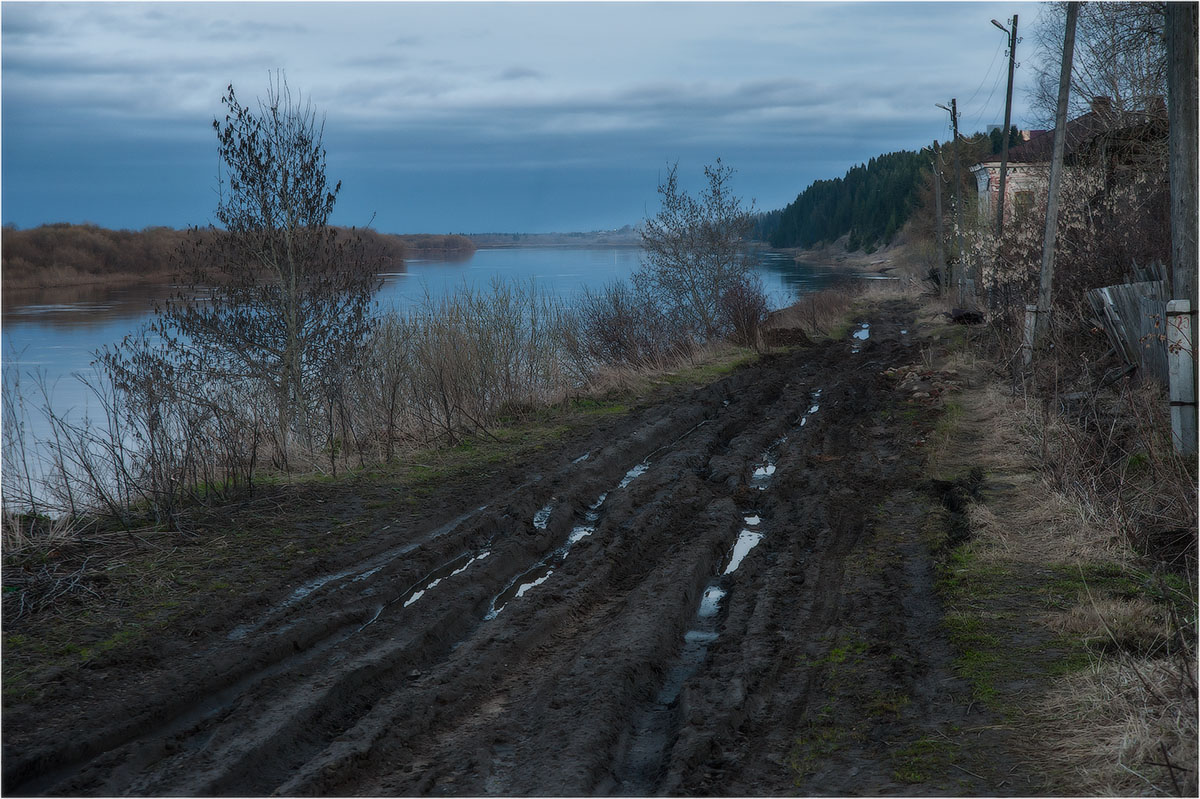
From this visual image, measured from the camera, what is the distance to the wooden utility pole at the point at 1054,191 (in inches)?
539

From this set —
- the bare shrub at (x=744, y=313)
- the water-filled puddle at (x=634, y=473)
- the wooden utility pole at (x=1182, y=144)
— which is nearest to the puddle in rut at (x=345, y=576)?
the water-filled puddle at (x=634, y=473)

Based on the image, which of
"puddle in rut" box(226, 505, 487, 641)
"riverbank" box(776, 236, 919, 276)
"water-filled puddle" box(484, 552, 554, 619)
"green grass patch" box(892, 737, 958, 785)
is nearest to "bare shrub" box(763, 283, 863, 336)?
"puddle in rut" box(226, 505, 487, 641)

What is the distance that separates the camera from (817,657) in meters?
4.68

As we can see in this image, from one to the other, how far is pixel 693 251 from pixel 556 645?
21.8 m

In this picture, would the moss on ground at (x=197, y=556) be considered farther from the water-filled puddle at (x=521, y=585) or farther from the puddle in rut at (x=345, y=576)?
the water-filled puddle at (x=521, y=585)

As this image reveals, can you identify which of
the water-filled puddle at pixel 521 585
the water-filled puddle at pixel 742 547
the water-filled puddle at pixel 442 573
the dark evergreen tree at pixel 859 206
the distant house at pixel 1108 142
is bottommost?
the water-filled puddle at pixel 742 547

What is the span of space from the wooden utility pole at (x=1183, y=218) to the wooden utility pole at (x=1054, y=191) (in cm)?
577

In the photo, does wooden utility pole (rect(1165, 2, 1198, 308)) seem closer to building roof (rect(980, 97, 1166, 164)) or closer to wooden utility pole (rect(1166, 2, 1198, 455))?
wooden utility pole (rect(1166, 2, 1198, 455))

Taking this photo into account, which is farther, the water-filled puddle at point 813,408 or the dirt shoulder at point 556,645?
the water-filled puddle at point 813,408

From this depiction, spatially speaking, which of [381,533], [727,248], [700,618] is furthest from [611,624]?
[727,248]

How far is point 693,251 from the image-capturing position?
25734mm

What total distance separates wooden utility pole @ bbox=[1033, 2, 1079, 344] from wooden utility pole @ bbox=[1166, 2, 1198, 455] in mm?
5770

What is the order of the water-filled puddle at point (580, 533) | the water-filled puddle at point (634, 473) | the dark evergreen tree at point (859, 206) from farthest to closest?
the dark evergreen tree at point (859, 206)
the water-filled puddle at point (634, 473)
the water-filled puddle at point (580, 533)

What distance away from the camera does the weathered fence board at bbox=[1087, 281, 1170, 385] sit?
9.22m
